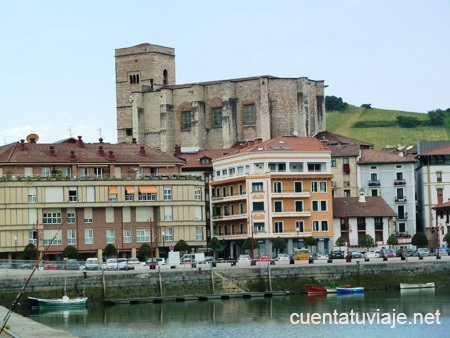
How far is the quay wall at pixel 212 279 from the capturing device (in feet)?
273

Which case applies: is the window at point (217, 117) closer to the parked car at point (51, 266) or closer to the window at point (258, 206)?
the window at point (258, 206)


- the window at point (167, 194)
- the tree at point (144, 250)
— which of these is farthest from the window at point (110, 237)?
the window at point (167, 194)

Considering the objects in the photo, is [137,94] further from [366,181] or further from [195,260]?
[195,260]

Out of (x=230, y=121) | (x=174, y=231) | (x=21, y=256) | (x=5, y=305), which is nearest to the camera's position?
(x=5, y=305)

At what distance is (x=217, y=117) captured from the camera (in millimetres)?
154875

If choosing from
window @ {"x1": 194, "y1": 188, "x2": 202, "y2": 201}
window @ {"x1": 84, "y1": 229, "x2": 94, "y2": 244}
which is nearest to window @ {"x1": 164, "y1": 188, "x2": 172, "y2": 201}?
window @ {"x1": 194, "y1": 188, "x2": 202, "y2": 201}

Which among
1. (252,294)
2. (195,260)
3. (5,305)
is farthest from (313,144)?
(5,305)

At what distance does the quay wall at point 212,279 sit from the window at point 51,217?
16478 millimetres

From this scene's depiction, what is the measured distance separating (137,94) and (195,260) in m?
64.0

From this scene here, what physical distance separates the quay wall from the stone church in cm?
5537

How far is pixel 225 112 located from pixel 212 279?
214ft

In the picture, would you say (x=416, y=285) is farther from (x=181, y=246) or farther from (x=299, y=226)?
(x=299, y=226)

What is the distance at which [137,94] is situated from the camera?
520 ft

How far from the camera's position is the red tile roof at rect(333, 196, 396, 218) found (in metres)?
122
